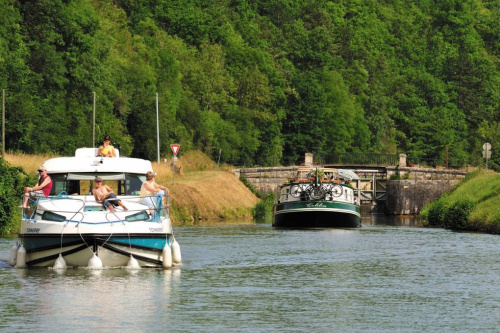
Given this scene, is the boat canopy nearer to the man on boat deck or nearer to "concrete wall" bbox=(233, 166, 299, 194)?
"concrete wall" bbox=(233, 166, 299, 194)

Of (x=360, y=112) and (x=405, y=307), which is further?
(x=360, y=112)

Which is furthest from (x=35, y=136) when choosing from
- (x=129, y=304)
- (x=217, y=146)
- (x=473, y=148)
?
(x=473, y=148)

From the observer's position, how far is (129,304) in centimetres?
2588

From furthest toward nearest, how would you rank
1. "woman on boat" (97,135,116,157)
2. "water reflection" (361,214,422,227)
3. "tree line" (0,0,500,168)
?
"tree line" (0,0,500,168) → "water reflection" (361,214,422,227) → "woman on boat" (97,135,116,157)

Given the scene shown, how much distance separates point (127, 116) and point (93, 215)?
6405 cm

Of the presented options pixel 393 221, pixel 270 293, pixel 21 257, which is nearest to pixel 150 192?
pixel 21 257

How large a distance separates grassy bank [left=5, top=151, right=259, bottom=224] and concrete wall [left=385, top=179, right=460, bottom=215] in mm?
21276

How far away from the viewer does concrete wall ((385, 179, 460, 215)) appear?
11025cm

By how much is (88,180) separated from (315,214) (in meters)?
29.8

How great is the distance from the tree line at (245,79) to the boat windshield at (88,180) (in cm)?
3921

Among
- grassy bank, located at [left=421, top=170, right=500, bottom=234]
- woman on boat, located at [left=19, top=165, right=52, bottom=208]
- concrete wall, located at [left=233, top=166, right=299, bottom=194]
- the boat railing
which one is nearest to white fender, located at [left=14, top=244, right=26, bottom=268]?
woman on boat, located at [left=19, top=165, right=52, bottom=208]

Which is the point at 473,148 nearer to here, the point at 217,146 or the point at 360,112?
the point at 360,112

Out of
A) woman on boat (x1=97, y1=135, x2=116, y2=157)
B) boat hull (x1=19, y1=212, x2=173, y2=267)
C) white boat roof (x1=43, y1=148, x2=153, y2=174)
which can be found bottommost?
boat hull (x1=19, y1=212, x2=173, y2=267)

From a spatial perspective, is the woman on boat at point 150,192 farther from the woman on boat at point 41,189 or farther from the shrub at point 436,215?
the shrub at point 436,215
